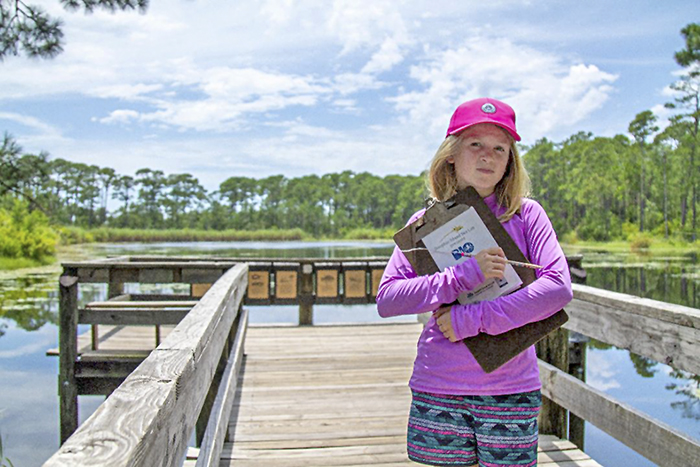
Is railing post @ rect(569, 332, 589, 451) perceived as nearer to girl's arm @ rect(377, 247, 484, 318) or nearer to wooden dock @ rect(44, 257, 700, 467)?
wooden dock @ rect(44, 257, 700, 467)

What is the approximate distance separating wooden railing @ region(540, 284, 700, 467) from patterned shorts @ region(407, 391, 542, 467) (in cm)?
71

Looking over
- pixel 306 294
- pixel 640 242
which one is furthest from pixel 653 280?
pixel 306 294

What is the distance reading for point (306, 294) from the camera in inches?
286

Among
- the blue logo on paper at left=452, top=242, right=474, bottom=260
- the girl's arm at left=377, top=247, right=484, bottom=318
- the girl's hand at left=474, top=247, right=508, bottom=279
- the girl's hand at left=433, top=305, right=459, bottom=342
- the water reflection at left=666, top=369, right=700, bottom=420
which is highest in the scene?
the blue logo on paper at left=452, top=242, right=474, bottom=260

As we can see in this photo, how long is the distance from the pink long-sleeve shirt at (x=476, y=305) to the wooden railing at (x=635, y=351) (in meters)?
0.73

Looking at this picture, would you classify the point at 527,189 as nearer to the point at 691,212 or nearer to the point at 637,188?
the point at 691,212

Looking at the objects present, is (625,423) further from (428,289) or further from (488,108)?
(488,108)

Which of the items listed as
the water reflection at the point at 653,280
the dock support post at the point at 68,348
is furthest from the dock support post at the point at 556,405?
the water reflection at the point at 653,280

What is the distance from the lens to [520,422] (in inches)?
60.8

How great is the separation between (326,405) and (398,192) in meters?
61.5

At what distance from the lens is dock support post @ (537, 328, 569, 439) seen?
10.2ft

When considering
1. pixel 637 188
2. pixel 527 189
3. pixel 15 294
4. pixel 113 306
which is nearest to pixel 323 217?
pixel 637 188

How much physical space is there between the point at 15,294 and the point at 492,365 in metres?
16.0

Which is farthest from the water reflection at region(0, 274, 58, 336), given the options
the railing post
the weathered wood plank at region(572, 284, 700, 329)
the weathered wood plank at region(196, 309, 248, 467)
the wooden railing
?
the weathered wood plank at region(572, 284, 700, 329)
